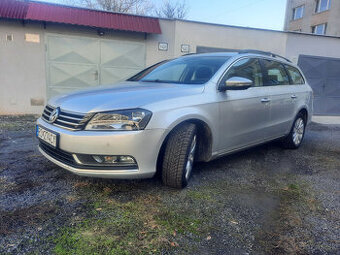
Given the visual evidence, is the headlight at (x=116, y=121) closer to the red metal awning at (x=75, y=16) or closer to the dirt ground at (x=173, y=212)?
the dirt ground at (x=173, y=212)

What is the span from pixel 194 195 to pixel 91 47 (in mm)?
6345

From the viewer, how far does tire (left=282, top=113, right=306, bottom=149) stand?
4574mm

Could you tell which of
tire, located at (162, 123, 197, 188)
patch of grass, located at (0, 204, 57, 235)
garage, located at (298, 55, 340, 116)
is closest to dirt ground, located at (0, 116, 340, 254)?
patch of grass, located at (0, 204, 57, 235)

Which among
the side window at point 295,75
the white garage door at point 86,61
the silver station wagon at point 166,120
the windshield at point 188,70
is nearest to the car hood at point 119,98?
the silver station wagon at point 166,120

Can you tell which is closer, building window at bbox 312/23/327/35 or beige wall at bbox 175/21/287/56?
beige wall at bbox 175/21/287/56

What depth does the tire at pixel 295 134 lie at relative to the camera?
457 centimetres

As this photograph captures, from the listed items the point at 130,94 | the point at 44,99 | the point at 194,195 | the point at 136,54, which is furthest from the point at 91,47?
the point at 194,195

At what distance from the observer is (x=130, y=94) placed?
2582mm

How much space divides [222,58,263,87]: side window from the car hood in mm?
623

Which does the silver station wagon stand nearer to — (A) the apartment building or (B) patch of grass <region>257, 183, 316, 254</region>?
(B) patch of grass <region>257, 183, 316, 254</region>

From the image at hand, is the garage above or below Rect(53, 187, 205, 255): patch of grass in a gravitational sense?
above

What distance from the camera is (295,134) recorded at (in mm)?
4676

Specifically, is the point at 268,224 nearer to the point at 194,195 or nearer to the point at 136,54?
the point at 194,195

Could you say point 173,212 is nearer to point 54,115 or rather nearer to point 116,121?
point 116,121
